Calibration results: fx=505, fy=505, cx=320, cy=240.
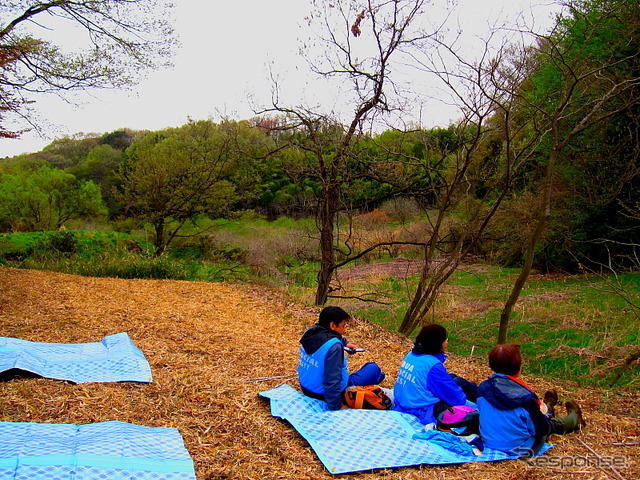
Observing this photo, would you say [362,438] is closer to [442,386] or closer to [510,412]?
[442,386]

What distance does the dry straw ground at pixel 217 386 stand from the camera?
3.05m

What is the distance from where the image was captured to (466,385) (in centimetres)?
420

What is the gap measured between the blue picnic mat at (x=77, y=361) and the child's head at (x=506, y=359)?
2.70 metres

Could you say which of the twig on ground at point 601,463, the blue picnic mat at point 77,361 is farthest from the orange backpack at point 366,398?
the blue picnic mat at point 77,361

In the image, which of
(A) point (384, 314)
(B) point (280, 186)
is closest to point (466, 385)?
(A) point (384, 314)

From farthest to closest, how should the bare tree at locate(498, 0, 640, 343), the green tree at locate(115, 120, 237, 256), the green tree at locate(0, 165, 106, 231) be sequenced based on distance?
the green tree at locate(0, 165, 106, 231) → the green tree at locate(115, 120, 237, 256) → the bare tree at locate(498, 0, 640, 343)

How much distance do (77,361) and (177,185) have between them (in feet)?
40.5

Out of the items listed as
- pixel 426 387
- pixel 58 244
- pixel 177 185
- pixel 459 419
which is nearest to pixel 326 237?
pixel 426 387

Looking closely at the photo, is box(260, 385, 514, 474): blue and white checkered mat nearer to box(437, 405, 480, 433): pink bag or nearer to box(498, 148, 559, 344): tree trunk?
box(437, 405, 480, 433): pink bag

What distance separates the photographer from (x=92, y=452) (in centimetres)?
258

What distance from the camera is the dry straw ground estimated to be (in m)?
3.05

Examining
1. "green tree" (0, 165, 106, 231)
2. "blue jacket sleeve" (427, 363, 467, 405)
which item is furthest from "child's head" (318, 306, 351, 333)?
"green tree" (0, 165, 106, 231)

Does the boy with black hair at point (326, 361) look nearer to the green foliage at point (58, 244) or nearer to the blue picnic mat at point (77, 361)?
the blue picnic mat at point (77, 361)

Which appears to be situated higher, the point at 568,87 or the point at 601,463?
the point at 568,87
